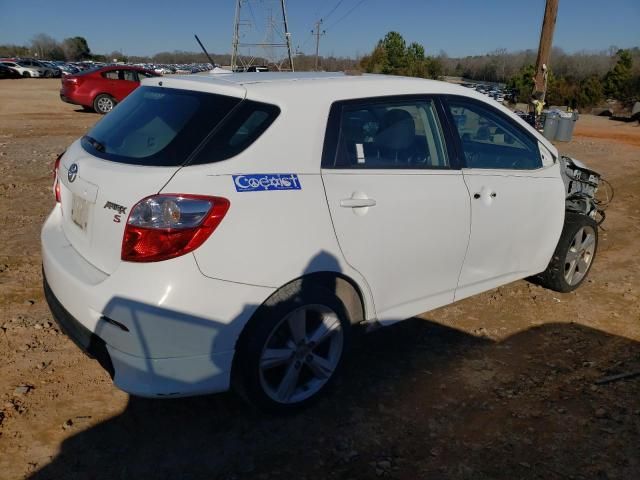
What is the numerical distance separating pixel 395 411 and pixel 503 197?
156 cm

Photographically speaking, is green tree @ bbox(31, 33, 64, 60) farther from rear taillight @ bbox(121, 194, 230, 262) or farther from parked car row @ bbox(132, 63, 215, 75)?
rear taillight @ bbox(121, 194, 230, 262)

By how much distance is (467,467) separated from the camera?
2.57 metres

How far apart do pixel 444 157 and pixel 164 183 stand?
173cm

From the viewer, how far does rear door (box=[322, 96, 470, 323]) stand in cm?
279

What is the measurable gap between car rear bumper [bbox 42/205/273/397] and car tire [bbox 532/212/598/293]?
9.65ft

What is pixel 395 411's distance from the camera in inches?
117

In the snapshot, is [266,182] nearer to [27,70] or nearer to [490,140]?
[490,140]

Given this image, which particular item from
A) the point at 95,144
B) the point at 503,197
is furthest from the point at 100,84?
the point at 503,197

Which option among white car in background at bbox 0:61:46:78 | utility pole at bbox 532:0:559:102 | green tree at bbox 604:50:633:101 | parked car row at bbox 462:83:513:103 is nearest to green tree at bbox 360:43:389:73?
green tree at bbox 604:50:633:101

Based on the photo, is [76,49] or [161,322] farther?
[76,49]

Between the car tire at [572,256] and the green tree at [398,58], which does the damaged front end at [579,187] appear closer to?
the car tire at [572,256]

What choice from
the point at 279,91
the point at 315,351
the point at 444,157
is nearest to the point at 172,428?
the point at 315,351

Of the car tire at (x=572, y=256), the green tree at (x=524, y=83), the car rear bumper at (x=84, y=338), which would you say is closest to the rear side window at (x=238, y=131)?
the car rear bumper at (x=84, y=338)

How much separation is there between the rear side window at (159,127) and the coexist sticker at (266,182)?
273 mm
